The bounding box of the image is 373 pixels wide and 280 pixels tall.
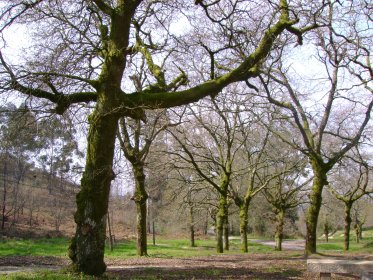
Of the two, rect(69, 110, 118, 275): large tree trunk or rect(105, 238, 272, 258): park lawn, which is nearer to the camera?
rect(69, 110, 118, 275): large tree trunk

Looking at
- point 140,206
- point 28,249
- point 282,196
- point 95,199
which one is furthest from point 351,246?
point 95,199

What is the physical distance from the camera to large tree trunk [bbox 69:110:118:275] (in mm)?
9125

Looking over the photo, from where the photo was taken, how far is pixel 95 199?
30.8 ft

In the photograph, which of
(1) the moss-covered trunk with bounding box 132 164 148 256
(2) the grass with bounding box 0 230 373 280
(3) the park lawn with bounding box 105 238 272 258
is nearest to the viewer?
(2) the grass with bounding box 0 230 373 280

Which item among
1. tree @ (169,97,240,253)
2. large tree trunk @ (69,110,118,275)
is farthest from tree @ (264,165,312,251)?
large tree trunk @ (69,110,118,275)

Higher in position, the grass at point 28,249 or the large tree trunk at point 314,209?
the large tree trunk at point 314,209

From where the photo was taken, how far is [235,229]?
204 feet

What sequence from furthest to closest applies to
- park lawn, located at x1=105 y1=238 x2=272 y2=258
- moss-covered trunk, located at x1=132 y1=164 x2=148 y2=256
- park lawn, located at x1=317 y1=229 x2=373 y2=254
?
park lawn, located at x1=317 y1=229 x2=373 y2=254 → park lawn, located at x1=105 y1=238 x2=272 y2=258 → moss-covered trunk, located at x1=132 y1=164 x2=148 y2=256

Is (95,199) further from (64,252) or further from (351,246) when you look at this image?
(351,246)

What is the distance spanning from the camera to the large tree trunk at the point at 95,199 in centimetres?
912

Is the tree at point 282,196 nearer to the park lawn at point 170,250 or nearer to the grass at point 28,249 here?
the park lawn at point 170,250

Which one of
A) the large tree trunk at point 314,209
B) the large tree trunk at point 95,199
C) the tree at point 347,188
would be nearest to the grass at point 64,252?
the large tree trunk at point 95,199

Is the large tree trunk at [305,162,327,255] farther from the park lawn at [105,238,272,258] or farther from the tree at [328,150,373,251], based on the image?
the tree at [328,150,373,251]

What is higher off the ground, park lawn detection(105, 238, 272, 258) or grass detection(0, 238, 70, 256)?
grass detection(0, 238, 70, 256)
